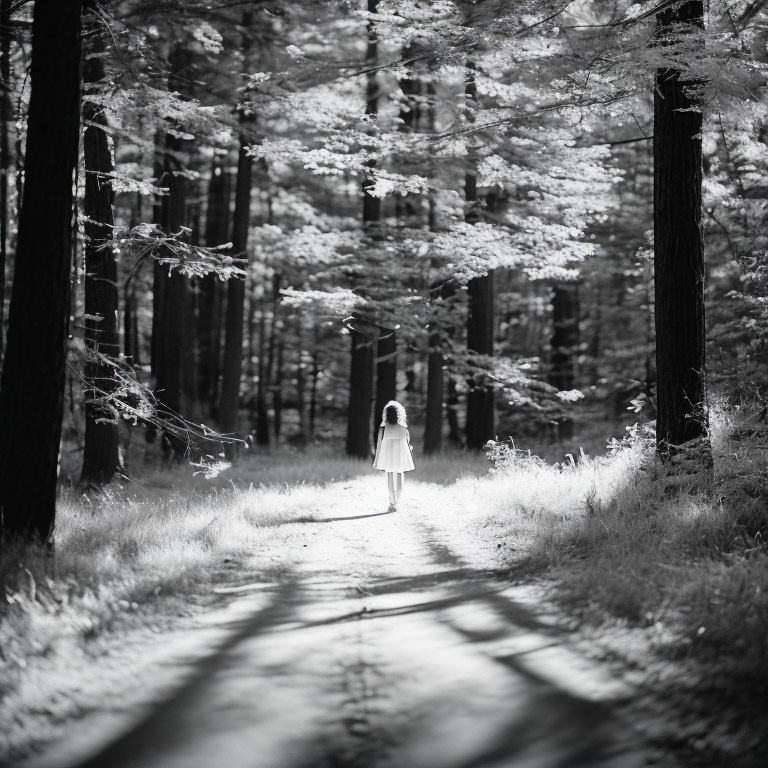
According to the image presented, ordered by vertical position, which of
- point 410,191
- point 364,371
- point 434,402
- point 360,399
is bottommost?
point 434,402

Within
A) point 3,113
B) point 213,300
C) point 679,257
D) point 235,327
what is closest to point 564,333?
point 235,327

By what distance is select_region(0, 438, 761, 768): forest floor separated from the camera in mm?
3475

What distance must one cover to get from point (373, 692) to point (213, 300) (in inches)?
1132

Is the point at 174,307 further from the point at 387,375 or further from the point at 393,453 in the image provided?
the point at 393,453

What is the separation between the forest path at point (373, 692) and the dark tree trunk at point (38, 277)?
2287mm

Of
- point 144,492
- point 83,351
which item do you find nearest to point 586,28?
point 83,351

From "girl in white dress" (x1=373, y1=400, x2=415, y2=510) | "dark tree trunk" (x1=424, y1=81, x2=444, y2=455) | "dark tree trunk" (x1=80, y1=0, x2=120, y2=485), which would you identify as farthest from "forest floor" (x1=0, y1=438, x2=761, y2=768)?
"dark tree trunk" (x1=424, y1=81, x2=444, y2=455)

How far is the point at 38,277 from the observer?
246 inches

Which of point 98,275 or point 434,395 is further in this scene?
point 434,395

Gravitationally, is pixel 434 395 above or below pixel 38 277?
below

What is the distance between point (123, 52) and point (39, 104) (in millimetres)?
4263

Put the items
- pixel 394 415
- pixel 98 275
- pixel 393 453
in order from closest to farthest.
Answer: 1. pixel 393 453
2. pixel 394 415
3. pixel 98 275

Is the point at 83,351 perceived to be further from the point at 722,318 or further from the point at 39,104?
the point at 722,318

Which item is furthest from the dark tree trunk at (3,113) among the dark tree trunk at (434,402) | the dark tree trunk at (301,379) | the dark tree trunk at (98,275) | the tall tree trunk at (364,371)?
the dark tree trunk at (301,379)
